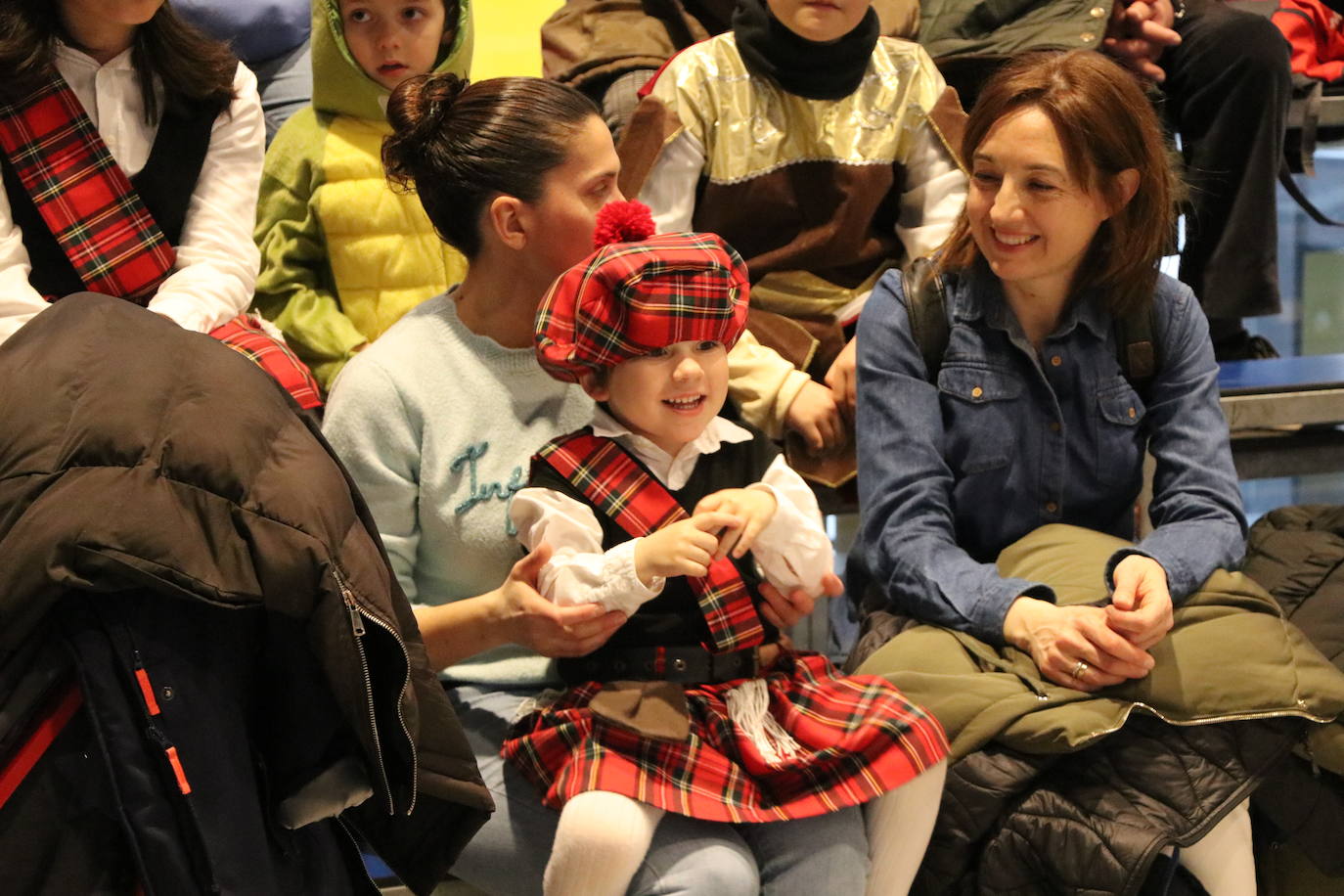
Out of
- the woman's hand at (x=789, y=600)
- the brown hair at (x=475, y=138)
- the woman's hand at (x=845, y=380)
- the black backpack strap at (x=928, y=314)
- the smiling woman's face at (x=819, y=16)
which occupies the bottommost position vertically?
the woman's hand at (x=845, y=380)

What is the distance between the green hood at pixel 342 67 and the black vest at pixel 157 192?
0.32m

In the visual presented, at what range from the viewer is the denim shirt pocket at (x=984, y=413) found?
6.93ft

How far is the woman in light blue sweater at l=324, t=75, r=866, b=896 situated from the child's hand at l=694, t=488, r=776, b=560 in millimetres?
136

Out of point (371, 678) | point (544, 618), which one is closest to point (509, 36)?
point (544, 618)

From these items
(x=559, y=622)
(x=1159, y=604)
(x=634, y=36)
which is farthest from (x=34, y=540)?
(x=634, y=36)

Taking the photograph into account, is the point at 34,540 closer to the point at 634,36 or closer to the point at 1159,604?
the point at 1159,604

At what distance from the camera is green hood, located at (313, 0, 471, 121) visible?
2.59m

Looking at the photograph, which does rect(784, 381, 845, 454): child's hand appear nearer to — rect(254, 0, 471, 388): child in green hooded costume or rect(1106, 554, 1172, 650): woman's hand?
rect(1106, 554, 1172, 650): woman's hand

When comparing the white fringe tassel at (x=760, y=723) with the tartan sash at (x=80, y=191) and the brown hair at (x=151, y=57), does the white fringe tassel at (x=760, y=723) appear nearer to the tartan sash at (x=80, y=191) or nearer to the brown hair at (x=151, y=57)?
the tartan sash at (x=80, y=191)

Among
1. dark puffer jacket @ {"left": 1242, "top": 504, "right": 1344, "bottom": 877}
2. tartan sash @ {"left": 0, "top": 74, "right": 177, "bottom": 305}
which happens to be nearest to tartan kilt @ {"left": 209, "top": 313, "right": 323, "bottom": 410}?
tartan sash @ {"left": 0, "top": 74, "right": 177, "bottom": 305}

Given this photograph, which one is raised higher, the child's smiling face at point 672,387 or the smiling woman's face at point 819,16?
the smiling woman's face at point 819,16

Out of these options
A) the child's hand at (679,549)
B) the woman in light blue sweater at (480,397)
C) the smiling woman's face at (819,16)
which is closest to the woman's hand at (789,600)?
the woman in light blue sweater at (480,397)

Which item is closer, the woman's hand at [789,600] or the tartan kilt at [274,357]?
the woman's hand at [789,600]

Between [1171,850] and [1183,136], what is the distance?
68.1 inches
